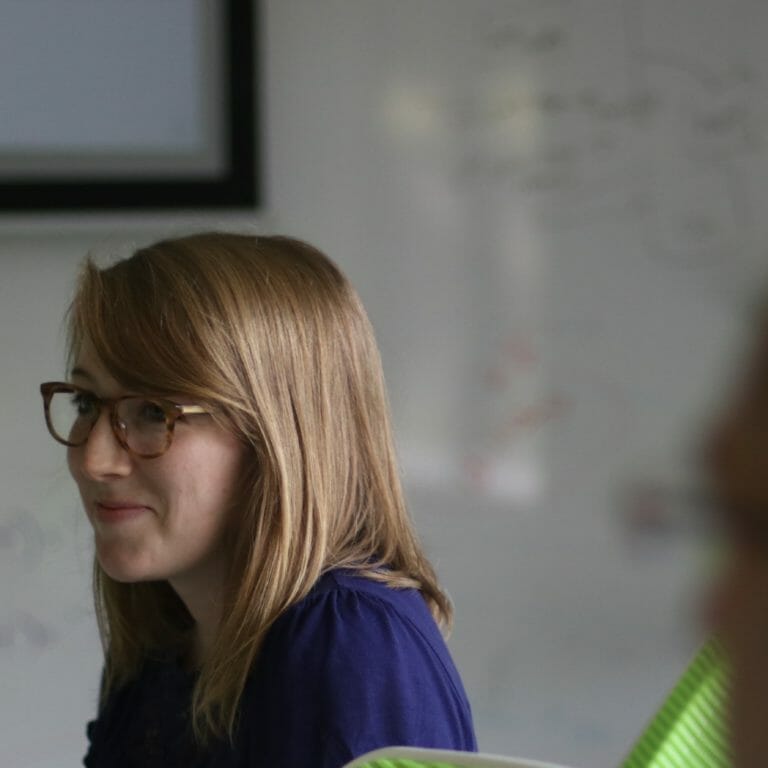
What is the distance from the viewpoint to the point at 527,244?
1800 mm

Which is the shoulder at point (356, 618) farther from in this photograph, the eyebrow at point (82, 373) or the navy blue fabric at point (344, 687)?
the eyebrow at point (82, 373)

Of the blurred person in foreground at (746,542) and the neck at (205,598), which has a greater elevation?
the blurred person in foreground at (746,542)

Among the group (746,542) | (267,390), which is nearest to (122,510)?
(267,390)

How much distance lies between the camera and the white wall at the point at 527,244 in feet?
5.74

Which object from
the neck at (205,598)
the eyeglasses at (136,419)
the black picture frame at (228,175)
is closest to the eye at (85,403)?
the eyeglasses at (136,419)

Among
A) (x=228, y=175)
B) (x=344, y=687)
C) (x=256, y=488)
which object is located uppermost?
(x=228, y=175)

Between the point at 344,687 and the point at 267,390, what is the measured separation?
21 cm

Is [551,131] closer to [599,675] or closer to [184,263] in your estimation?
[599,675]

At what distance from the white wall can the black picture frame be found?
0.05 m

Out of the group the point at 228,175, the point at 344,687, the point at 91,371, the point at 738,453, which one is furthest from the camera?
the point at 228,175

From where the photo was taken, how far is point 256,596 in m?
0.87

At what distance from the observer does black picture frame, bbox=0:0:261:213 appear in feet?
5.44

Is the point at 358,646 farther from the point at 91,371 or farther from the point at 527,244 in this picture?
the point at 527,244

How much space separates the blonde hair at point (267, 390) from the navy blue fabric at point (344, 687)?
2 cm
